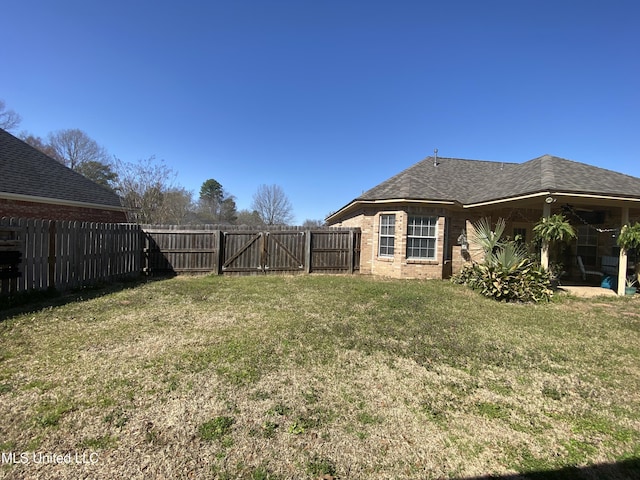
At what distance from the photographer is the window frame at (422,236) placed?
1058 centimetres

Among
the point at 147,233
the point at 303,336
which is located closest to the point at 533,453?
the point at 303,336

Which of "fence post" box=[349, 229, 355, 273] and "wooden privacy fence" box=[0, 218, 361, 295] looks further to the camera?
"fence post" box=[349, 229, 355, 273]

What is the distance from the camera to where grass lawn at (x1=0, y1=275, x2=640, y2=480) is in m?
2.11

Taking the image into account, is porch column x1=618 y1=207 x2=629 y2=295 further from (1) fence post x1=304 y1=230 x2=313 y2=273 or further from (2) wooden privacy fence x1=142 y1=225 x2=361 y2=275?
(1) fence post x1=304 y1=230 x2=313 y2=273

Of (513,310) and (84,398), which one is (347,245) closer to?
(513,310)

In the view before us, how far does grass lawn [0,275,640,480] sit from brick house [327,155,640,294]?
4.88 metres

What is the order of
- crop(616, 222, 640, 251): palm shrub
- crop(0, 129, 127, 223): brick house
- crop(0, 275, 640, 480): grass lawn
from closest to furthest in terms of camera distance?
crop(0, 275, 640, 480): grass lawn < crop(616, 222, 640, 251): palm shrub < crop(0, 129, 127, 223): brick house

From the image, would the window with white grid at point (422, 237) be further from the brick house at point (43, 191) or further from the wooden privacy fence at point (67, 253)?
the brick house at point (43, 191)

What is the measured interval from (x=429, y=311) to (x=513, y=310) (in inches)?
79.2

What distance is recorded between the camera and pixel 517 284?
7555 millimetres

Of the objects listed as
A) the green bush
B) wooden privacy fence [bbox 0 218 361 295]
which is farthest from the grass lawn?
the green bush

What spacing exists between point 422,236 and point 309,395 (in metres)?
8.72

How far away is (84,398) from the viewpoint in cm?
275

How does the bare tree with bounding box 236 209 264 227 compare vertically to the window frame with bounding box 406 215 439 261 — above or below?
above
